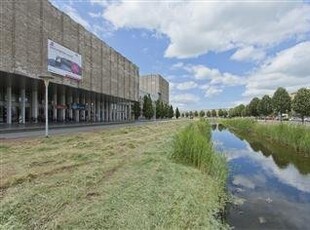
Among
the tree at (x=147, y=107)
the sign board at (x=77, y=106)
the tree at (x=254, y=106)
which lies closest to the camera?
the sign board at (x=77, y=106)

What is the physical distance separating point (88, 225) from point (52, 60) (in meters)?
43.7

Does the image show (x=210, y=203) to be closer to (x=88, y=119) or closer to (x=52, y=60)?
(x=52, y=60)

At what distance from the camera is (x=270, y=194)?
1303cm

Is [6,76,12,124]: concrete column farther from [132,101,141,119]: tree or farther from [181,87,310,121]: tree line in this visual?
[132,101,141,119]: tree

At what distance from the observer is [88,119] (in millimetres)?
76750

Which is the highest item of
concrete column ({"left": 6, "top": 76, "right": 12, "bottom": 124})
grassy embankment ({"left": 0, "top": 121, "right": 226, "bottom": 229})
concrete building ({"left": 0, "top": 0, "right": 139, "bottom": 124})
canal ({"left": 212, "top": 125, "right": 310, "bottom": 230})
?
concrete building ({"left": 0, "top": 0, "right": 139, "bottom": 124})

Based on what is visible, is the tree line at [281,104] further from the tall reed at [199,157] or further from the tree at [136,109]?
the tall reed at [199,157]

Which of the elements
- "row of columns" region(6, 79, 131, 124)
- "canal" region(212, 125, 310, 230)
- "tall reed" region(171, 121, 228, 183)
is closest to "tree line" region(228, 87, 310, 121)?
"row of columns" region(6, 79, 131, 124)

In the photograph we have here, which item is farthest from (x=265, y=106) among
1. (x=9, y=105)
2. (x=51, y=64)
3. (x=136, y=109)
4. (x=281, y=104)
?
(x=9, y=105)

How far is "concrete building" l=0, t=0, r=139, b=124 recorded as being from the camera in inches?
1531

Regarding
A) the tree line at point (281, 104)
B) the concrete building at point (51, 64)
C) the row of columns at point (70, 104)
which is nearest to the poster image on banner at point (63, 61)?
the concrete building at point (51, 64)

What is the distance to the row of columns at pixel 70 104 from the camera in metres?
51.1

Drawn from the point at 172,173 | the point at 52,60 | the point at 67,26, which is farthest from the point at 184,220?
the point at 67,26

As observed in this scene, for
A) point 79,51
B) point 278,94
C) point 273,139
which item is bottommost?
point 273,139
